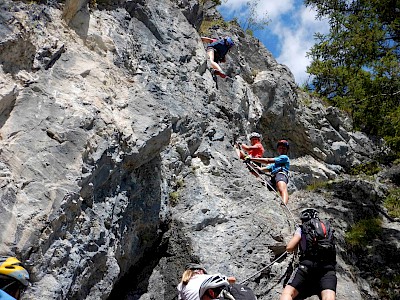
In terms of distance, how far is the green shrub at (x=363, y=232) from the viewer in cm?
927

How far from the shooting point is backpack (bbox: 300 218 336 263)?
6.43 m

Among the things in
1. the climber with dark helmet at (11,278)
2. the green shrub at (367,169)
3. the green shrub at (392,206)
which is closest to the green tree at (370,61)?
the green shrub at (392,206)

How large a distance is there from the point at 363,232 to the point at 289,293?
389cm

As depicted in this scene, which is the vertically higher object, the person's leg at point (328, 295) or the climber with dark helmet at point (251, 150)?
the climber with dark helmet at point (251, 150)

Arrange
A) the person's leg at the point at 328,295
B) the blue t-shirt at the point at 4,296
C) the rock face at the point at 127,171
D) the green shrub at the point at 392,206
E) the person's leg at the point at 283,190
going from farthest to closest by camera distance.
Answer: the green shrub at the point at 392,206
the person's leg at the point at 283,190
the person's leg at the point at 328,295
the rock face at the point at 127,171
the blue t-shirt at the point at 4,296

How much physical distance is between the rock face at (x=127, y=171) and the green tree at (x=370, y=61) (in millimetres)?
2178

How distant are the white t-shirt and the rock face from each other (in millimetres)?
1121

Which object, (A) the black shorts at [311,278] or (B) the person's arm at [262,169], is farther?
(B) the person's arm at [262,169]

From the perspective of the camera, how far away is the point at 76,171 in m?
5.61

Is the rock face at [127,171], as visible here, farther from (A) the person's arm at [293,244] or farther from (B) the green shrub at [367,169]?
(B) the green shrub at [367,169]

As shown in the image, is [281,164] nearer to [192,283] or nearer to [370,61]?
[370,61]

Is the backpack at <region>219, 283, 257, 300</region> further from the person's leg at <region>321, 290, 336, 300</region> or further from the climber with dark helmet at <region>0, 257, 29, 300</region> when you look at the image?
the climber with dark helmet at <region>0, 257, 29, 300</region>

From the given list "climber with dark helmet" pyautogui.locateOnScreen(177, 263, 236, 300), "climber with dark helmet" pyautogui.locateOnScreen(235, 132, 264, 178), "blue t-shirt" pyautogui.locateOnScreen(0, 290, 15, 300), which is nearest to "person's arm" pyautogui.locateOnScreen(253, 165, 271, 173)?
"climber with dark helmet" pyautogui.locateOnScreen(235, 132, 264, 178)

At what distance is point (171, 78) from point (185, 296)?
5387 millimetres
